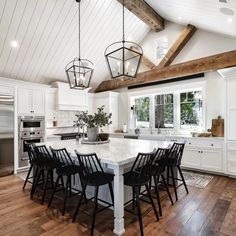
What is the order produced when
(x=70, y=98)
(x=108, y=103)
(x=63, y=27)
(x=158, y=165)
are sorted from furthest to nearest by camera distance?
1. (x=108, y=103)
2. (x=70, y=98)
3. (x=63, y=27)
4. (x=158, y=165)

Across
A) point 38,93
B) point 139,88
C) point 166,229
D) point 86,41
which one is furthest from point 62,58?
point 166,229

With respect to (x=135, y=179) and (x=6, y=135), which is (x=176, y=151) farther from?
(x=6, y=135)

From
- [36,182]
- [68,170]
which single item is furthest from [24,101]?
[68,170]

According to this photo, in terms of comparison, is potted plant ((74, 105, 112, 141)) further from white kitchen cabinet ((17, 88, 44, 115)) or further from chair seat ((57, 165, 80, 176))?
white kitchen cabinet ((17, 88, 44, 115))

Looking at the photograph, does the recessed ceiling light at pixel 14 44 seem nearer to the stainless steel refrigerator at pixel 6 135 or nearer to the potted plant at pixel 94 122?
the stainless steel refrigerator at pixel 6 135

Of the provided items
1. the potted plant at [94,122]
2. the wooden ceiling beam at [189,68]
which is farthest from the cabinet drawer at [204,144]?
the potted plant at [94,122]

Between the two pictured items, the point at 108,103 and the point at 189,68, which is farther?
the point at 108,103

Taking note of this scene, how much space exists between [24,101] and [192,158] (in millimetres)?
4756

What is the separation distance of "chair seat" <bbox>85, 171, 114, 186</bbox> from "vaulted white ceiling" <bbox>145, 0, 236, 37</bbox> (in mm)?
3090

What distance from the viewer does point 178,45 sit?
5.26 meters

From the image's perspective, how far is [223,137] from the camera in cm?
432

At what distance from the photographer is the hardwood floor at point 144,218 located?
7.53 ft

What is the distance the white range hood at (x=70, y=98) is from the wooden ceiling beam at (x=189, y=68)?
4.81 feet

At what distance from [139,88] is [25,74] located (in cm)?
370
